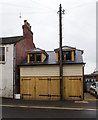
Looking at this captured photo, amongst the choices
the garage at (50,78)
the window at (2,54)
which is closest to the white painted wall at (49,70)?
the garage at (50,78)

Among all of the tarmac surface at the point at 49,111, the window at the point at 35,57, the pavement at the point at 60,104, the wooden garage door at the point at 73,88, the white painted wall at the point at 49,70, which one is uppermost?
the window at the point at 35,57

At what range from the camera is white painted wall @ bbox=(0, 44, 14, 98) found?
1446cm

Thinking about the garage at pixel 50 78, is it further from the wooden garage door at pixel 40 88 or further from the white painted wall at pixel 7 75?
the white painted wall at pixel 7 75

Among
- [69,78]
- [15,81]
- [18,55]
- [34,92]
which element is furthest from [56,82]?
[18,55]

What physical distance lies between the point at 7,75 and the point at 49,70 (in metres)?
4.73

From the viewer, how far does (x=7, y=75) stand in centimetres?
1463

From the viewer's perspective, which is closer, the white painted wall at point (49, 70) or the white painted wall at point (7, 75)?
the white painted wall at point (49, 70)

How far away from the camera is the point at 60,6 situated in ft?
45.0

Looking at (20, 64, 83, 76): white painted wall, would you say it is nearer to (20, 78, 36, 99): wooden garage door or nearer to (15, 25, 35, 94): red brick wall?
(20, 78, 36, 99): wooden garage door

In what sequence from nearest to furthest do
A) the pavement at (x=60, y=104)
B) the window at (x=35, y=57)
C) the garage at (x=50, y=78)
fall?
1. the pavement at (x=60, y=104)
2. the garage at (x=50, y=78)
3. the window at (x=35, y=57)

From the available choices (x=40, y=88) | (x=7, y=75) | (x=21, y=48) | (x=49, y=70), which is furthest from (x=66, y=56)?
(x=7, y=75)

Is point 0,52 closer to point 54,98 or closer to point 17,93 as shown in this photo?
point 17,93

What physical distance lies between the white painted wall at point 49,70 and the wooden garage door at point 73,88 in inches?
23.8

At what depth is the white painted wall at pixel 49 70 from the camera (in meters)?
13.5
